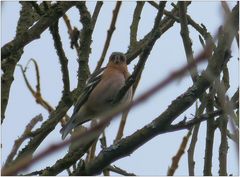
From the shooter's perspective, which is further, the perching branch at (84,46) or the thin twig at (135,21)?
the thin twig at (135,21)

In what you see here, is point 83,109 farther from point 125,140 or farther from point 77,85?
point 125,140

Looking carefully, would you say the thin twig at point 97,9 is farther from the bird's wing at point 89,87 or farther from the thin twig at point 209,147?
the thin twig at point 209,147

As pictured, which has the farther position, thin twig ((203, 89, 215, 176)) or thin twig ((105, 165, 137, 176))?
thin twig ((105, 165, 137, 176))

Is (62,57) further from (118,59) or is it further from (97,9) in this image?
(118,59)

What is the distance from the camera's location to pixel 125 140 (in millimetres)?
2936

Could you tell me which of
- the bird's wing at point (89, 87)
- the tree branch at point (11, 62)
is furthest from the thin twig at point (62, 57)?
the bird's wing at point (89, 87)

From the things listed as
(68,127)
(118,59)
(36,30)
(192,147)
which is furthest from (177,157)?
(118,59)

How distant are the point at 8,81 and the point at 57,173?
75 cm

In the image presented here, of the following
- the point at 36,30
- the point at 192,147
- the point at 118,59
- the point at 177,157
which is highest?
the point at 118,59

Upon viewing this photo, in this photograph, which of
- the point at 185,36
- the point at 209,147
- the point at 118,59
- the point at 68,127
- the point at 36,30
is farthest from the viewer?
the point at 118,59

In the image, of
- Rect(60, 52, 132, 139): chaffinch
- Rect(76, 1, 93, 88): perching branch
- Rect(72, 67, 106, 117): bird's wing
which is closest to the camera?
Rect(76, 1, 93, 88): perching branch

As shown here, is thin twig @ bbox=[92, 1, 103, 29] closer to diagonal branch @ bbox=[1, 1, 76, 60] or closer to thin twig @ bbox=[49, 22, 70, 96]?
thin twig @ bbox=[49, 22, 70, 96]

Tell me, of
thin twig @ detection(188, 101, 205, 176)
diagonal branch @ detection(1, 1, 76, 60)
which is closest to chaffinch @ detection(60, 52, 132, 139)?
diagonal branch @ detection(1, 1, 76, 60)

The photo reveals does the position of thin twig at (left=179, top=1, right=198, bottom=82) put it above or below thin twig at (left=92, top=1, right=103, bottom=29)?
below
